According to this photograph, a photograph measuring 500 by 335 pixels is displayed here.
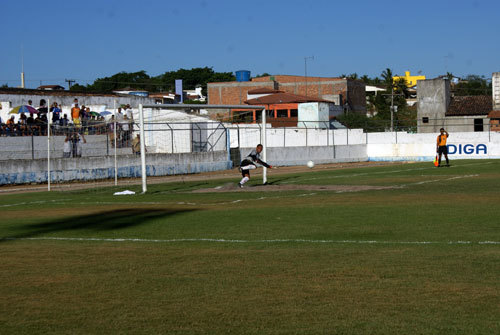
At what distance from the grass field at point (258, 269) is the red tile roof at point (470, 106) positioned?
205 ft

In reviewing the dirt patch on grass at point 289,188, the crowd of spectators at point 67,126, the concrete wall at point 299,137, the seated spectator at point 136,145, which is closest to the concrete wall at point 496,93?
the concrete wall at point 299,137

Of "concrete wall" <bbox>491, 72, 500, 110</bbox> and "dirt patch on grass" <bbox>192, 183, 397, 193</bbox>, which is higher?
"concrete wall" <bbox>491, 72, 500, 110</bbox>

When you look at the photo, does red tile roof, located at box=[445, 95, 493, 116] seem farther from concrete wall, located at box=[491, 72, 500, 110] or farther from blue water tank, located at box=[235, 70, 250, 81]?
blue water tank, located at box=[235, 70, 250, 81]

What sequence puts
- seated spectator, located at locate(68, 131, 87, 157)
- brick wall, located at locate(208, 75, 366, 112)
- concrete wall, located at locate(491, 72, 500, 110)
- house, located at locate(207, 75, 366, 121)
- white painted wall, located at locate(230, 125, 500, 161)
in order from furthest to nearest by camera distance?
brick wall, located at locate(208, 75, 366, 112) < house, located at locate(207, 75, 366, 121) < concrete wall, located at locate(491, 72, 500, 110) < white painted wall, located at locate(230, 125, 500, 161) < seated spectator, located at locate(68, 131, 87, 157)

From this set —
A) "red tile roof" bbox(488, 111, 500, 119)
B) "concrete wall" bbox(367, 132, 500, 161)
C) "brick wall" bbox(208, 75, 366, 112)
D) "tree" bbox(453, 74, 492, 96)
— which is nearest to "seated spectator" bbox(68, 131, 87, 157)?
"concrete wall" bbox(367, 132, 500, 161)

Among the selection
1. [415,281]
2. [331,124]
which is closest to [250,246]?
[415,281]

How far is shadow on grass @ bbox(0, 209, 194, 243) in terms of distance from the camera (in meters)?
14.8

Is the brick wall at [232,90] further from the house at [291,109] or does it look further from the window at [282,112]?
the window at [282,112]

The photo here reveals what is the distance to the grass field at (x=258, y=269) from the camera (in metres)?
6.73

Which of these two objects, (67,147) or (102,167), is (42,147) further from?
(102,167)

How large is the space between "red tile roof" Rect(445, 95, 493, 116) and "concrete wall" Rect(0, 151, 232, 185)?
43258mm

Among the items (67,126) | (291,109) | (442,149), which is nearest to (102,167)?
(67,126)

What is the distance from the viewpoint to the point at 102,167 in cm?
3675

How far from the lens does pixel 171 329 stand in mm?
6484
